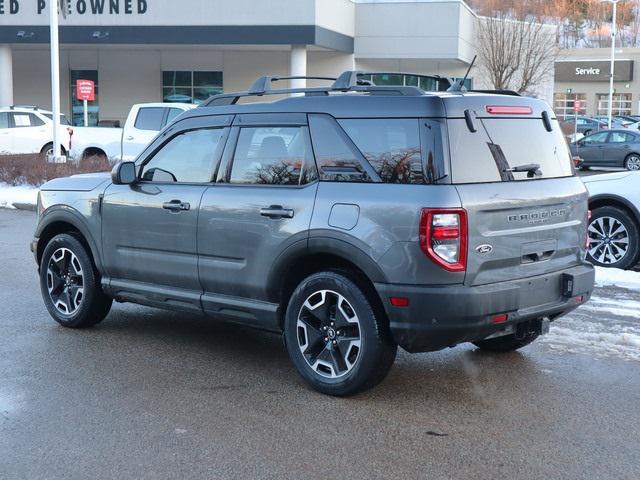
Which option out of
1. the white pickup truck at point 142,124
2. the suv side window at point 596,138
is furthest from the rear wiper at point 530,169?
the suv side window at point 596,138

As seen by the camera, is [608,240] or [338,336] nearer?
[338,336]

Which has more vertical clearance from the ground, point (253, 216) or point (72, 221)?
point (253, 216)

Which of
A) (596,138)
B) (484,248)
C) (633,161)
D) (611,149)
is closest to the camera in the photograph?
(484,248)

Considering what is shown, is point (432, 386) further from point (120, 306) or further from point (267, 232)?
point (120, 306)

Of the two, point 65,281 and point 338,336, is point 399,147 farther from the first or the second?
point 65,281

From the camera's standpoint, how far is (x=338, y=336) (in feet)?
17.9

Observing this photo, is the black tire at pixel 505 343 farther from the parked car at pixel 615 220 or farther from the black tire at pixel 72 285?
the parked car at pixel 615 220

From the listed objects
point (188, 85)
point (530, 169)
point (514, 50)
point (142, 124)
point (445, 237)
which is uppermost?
point (514, 50)

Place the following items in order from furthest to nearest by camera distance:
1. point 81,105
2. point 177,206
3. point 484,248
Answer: point 81,105
point 177,206
point 484,248

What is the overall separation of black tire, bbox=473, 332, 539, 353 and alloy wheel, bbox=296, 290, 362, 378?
56.0 inches

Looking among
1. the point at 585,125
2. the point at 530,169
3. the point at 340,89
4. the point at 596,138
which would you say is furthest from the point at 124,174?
the point at 585,125

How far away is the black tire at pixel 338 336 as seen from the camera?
5.26 meters

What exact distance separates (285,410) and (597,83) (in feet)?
258

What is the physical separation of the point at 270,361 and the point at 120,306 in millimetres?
Answer: 2495
